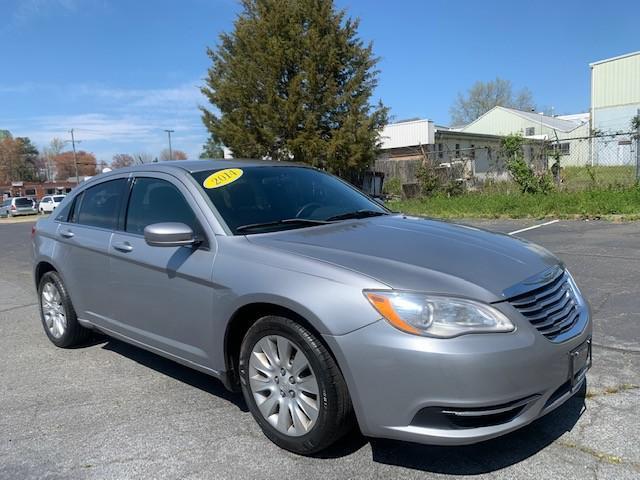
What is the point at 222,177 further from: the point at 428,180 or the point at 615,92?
the point at 615,92

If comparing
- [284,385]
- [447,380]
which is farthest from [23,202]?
[447,380]

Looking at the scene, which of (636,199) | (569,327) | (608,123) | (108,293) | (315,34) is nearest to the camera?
(569,327)

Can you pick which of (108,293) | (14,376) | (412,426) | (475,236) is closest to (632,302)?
(475,236)

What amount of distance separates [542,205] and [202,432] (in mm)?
12023

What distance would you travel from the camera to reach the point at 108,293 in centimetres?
423

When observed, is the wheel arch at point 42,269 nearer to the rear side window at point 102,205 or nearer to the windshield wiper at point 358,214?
the rear side window at point 102,205

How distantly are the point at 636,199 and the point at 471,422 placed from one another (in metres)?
12.3

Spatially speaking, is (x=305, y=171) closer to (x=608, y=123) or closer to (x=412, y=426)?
(x=412, y=426)

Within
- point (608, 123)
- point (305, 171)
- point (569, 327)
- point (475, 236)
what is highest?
point (608, 123)

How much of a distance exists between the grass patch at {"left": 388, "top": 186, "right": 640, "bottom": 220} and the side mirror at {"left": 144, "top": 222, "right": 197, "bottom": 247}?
8.16 metres

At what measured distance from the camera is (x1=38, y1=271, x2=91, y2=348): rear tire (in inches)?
192

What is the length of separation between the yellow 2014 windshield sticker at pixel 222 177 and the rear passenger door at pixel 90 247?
94 centimetres

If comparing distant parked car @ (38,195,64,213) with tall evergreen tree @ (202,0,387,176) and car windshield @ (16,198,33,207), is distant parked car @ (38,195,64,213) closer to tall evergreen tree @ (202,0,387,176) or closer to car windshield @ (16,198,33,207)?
car windshield @ (16,198,33,207)

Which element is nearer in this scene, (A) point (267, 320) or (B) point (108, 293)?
(A) point (267, 320)
